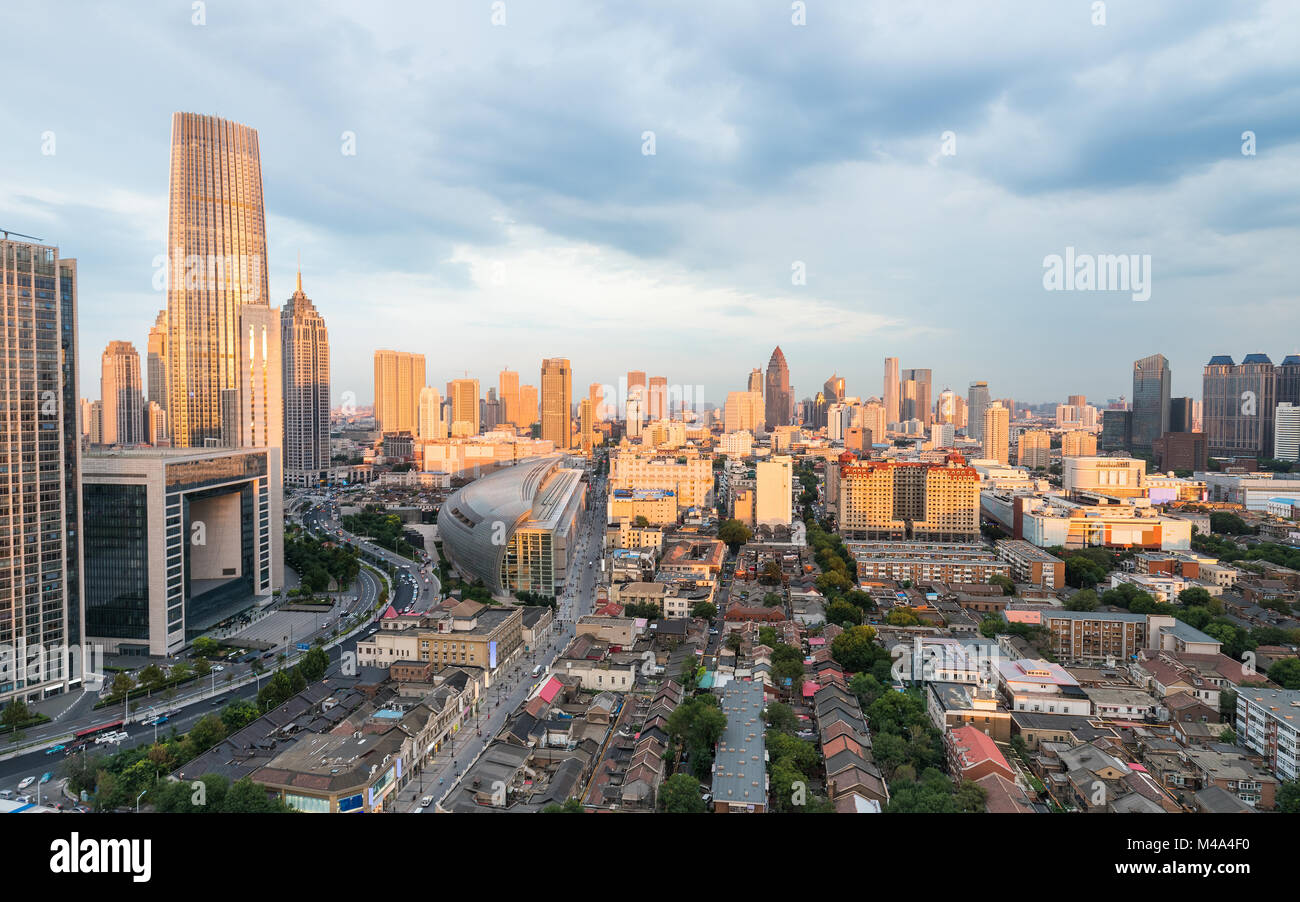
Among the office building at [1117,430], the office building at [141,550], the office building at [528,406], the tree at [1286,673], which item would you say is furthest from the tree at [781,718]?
the office building at [528,406]

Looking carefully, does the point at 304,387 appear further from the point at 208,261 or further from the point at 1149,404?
the point at 1149,404

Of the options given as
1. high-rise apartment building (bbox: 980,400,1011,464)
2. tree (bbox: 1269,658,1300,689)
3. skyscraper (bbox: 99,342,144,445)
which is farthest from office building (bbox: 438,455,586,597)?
high-rise apartment building (bbox: 980,400,1011,464)

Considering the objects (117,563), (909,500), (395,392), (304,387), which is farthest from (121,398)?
(909,500)

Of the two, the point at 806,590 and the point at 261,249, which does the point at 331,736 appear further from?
the point at 261,249

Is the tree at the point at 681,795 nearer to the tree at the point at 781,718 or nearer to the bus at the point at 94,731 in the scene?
the tree at the point at 781,718

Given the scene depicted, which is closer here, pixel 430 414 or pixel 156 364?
pixel 156 364
